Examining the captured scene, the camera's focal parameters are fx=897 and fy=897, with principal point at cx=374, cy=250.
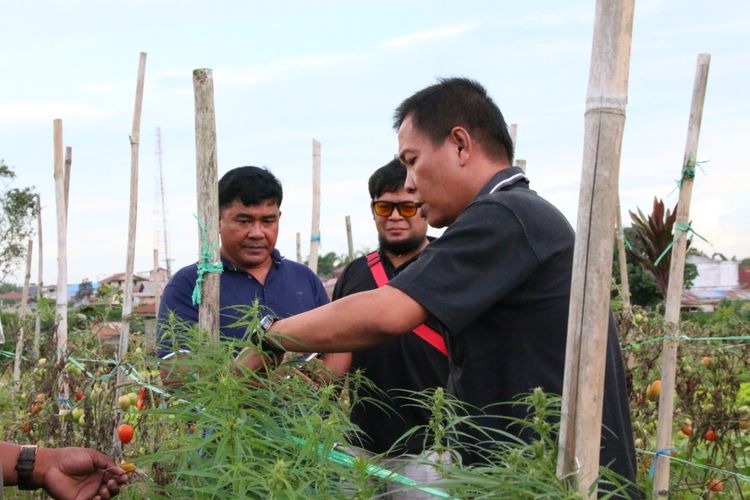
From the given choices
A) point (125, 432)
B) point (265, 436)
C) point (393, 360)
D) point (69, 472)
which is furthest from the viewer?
point (393, 360)

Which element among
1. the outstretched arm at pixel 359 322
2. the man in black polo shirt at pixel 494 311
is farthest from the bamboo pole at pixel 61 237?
the man in black polo shirt at pixel 494 311

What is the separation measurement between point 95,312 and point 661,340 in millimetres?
2993

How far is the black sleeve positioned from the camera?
207 centimetres

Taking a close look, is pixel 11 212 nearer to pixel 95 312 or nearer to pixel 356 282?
pixel 95 312

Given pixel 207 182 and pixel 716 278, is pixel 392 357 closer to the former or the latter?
pixel 207 182

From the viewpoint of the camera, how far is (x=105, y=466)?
270cm

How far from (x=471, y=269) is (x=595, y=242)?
557 mm

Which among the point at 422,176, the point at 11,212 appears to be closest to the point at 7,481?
the point at 422,176

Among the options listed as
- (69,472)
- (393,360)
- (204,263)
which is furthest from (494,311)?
(69,472)

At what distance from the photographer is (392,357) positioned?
3414mm

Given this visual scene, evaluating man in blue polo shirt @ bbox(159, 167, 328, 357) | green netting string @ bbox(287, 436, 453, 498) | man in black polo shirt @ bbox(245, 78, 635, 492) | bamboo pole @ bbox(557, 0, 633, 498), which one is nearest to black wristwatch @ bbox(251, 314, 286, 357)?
man in black polo shirt @ bbox(245, 78, 635, 492)

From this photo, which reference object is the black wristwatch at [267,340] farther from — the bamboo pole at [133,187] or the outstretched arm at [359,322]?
the bamboo pole at [133,187]

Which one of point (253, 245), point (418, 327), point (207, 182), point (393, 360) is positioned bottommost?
point (393, 360)

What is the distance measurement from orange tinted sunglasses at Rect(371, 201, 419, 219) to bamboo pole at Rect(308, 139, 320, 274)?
9.81ft
